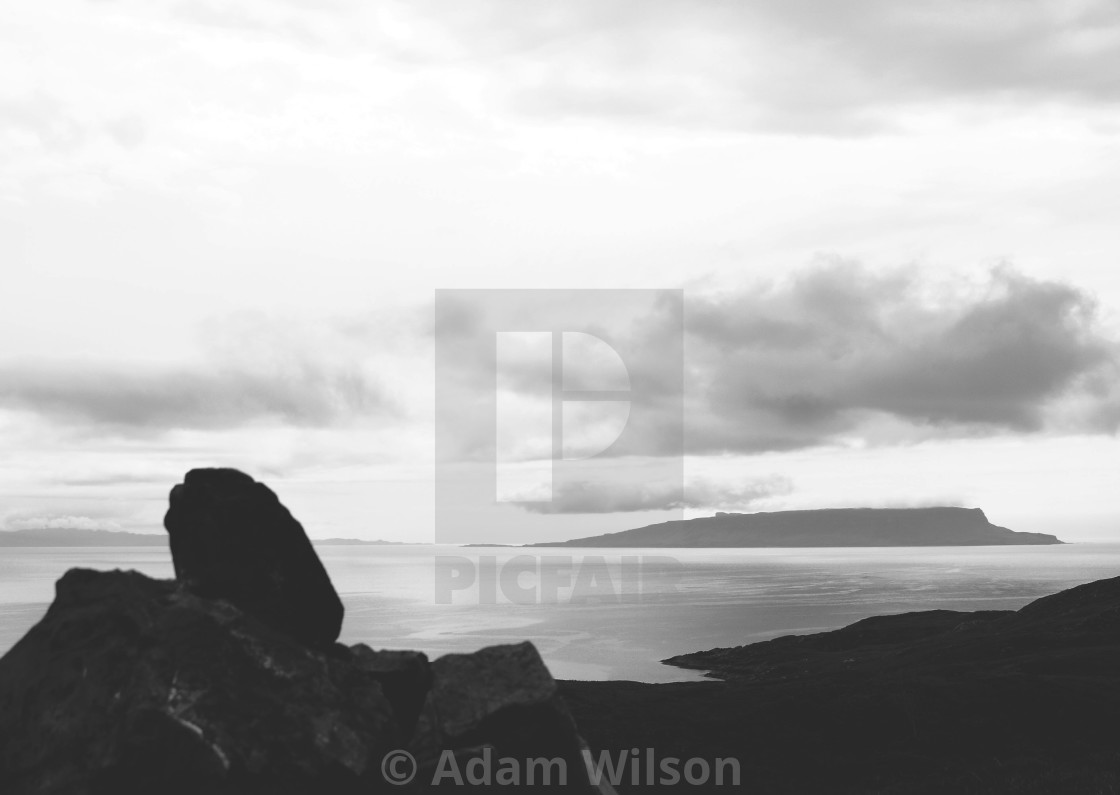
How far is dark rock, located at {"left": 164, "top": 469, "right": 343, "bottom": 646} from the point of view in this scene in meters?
23.4

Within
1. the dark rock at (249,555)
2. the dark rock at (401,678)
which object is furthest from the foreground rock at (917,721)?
the dark rock at (249,555)

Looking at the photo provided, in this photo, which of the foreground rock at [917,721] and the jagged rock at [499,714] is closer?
the jagged rock at [499,714]

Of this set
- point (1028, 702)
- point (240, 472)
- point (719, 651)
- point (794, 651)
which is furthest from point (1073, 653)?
point (240, 472)

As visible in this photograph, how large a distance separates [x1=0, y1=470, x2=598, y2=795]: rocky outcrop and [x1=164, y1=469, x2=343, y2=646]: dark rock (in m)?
0.04

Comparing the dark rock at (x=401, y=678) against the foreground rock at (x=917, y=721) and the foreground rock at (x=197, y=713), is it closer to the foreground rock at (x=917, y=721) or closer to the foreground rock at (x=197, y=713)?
the foreground rock at (x=197, y=713)

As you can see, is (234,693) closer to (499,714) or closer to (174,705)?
(174,705)

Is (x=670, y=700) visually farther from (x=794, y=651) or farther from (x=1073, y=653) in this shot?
(x=794, y=651)

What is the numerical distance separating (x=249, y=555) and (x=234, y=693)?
5.24 m

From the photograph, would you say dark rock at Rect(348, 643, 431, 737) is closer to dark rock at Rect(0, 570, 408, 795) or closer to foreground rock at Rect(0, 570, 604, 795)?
foreground rock at Rect(0, 570, 604, 795)

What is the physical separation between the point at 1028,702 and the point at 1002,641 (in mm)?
36136

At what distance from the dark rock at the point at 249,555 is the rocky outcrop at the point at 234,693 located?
1.7 inches

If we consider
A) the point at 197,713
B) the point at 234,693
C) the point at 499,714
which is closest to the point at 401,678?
the point at 499,714

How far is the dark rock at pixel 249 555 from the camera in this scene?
76.7 ft

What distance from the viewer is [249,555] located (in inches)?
941
